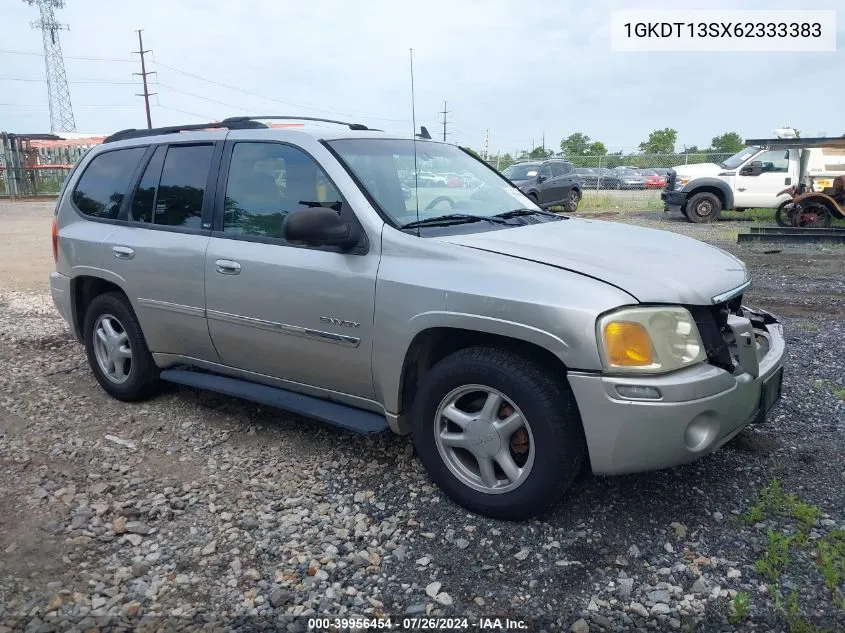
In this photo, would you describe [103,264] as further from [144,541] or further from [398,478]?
[398,478]

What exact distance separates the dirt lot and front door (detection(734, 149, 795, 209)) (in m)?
13.0

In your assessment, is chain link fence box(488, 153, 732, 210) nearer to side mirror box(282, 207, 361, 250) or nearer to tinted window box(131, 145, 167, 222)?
tinted window box(131, 145, 167, 222)

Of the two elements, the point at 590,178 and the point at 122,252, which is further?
the point at 590,178

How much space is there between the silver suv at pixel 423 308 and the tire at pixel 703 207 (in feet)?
43.6

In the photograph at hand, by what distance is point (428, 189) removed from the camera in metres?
3.74

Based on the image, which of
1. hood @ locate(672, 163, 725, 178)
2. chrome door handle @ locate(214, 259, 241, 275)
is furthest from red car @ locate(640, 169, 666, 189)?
chrome door handle @ locate(214, 259, 241, 275)

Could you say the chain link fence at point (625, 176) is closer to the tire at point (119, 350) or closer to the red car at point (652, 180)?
the red car at point (652, 180)

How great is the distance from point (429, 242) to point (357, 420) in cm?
97

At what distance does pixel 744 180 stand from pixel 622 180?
11.3m

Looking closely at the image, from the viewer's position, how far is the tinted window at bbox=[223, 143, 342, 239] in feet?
11.9

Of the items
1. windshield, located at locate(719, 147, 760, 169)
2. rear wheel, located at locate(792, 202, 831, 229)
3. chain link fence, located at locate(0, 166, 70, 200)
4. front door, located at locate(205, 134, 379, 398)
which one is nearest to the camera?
front door, located at locate(205, 134, 379, 398)

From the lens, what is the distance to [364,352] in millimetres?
3340

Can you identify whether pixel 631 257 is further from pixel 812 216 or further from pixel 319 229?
pixel 812 216

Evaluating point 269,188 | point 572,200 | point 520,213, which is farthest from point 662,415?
point 572,200
